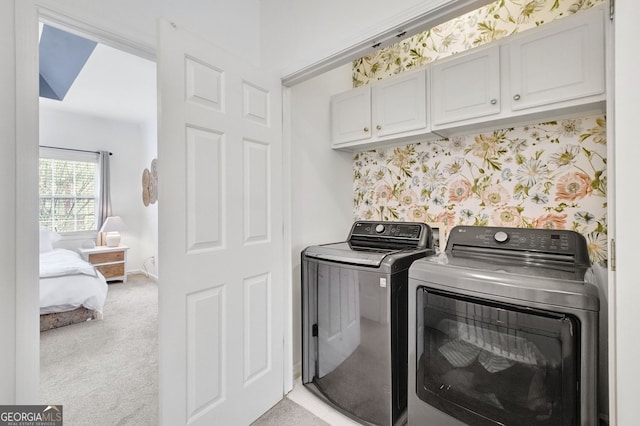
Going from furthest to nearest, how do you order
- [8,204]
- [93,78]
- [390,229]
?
[93,78] < [390,229] < [8,204]

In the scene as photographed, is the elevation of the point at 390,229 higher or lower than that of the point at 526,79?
lower

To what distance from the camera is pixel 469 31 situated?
194 cm

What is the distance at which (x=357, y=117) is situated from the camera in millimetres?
2145

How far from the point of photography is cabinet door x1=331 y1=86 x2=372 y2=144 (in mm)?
2090

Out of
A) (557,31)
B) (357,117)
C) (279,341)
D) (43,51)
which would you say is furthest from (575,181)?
(43,51)

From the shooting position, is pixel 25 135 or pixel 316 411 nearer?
pixel 25 135

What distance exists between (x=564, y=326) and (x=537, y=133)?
116 centimetres

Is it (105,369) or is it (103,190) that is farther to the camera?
(103,190)

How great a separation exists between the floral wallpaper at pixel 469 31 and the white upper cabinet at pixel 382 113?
42 centimetres

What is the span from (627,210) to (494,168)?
1.32 meters

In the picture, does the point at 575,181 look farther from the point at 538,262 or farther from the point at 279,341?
the point at 279,341

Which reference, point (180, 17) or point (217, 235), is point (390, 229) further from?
point (180, 17)

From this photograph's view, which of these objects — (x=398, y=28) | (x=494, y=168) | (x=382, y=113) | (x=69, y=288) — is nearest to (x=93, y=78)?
(x=69, y=288)

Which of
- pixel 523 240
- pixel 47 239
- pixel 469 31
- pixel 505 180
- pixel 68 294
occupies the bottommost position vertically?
pixel 68 294
